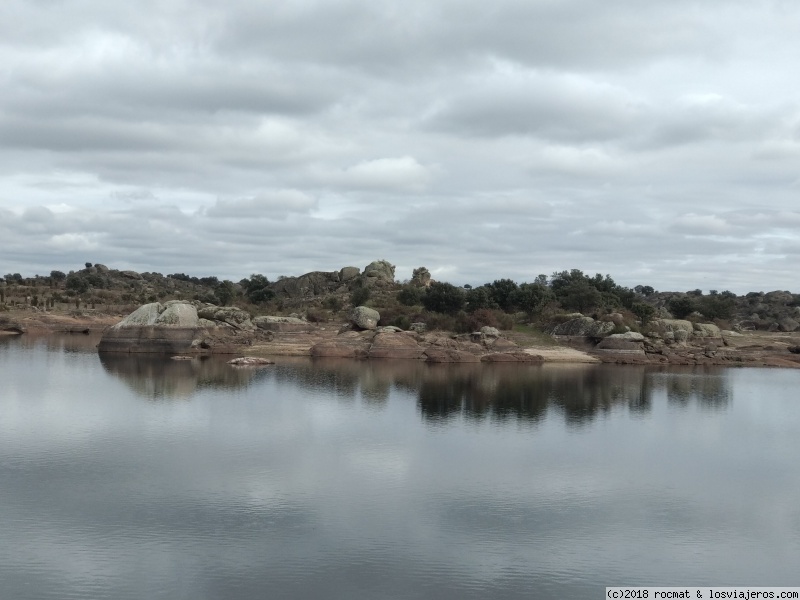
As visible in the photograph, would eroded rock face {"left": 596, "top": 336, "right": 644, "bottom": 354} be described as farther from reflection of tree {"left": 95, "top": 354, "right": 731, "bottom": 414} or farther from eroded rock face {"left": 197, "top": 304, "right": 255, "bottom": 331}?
eroded rock face {"left": 197, "top": 304, "right": 255, "bottom": 331}

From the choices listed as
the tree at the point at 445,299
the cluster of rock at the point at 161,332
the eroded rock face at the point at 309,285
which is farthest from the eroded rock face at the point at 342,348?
the eroded rock face at the point at 309,285

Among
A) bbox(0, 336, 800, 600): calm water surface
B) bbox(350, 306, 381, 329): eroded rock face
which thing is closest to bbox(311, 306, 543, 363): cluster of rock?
bbox(350, 306, 381, 329): eroded rock face

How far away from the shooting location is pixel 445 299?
266 ft

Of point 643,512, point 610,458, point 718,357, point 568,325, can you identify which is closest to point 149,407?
point 610,458

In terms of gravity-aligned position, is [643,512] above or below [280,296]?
below

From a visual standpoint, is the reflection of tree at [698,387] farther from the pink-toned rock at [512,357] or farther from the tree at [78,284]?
the tree at [78,284]

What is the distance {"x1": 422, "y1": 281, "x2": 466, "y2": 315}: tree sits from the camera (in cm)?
8088

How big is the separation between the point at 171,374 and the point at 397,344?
21434 millimetres

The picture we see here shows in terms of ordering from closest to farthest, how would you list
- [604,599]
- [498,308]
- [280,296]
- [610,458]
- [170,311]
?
[604,599] < [610,458] < [170,311] < [498,308] < [280,296]

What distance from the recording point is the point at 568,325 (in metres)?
72.6

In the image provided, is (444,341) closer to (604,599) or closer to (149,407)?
(149,407)

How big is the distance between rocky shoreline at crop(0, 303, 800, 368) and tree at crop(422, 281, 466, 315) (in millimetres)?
8743

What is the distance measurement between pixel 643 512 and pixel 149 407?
2443cm

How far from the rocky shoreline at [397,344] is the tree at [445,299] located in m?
8.74
